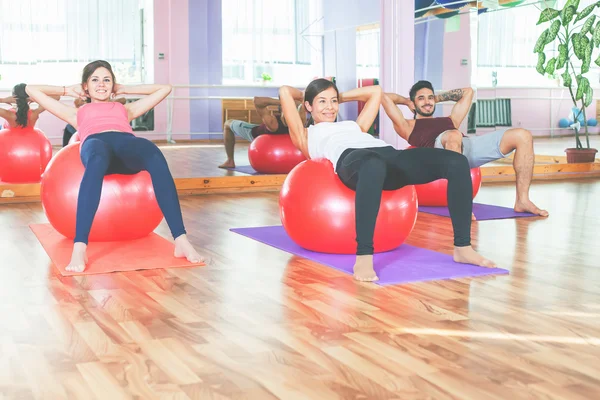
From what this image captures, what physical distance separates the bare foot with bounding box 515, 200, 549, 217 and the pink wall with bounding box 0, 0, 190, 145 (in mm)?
2610

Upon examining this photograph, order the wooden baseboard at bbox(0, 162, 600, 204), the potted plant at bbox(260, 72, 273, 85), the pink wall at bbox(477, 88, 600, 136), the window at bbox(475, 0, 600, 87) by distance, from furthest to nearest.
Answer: the potted plant at bbox(260, 72, 273, 85) → the pink wall at bbox(477, 88, 600, 136) → the window at bbox(475, 0, 600, 87) → the wooden baseboard at bbox(0, 162, 600, 204)

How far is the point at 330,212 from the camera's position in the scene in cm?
319

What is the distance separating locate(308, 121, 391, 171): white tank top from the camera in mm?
3217

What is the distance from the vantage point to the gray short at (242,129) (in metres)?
6.21

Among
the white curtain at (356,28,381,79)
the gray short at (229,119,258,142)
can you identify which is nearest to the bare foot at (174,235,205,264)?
the gray short at (229,119,258,142)

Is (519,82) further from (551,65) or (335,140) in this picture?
(335,140)

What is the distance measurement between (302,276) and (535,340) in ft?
3.50

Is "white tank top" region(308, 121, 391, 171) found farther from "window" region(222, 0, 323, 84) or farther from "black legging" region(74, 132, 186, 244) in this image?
A: "window" region(222, 0, 323, 84)

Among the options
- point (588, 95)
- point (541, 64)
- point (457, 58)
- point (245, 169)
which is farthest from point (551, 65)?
point (245, 169)

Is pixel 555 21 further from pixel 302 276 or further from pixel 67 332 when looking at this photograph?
pixel 67 332

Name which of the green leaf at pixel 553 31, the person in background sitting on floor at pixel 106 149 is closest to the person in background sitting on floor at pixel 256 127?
the person in background sitting on floor at pixel 106 149

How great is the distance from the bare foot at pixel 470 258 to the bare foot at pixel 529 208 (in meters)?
1.62

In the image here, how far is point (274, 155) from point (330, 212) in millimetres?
2821

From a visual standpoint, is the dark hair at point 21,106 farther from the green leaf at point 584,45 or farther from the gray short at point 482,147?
the green leaf at point 584,45
